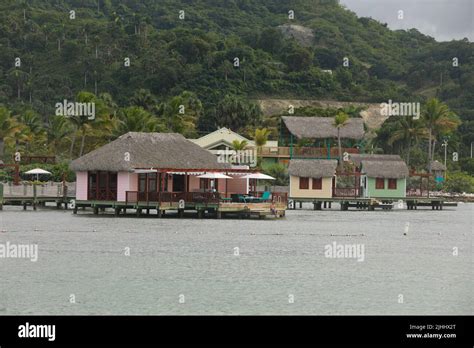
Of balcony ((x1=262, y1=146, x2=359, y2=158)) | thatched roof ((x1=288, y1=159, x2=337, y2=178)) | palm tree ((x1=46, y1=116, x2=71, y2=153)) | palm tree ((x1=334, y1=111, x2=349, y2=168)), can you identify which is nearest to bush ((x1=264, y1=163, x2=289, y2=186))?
balcony ((x1=262, y1=146, x2=359, y2=158))

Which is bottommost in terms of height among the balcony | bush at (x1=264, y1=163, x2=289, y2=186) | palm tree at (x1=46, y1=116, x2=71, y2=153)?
bush at (x1=264, y1=163, x2=289, y2=186)

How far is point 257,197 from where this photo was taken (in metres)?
57.3

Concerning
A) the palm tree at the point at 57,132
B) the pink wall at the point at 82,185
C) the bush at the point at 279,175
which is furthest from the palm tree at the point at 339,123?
the pink wall at the point at 82,185

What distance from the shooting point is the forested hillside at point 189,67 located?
369ft

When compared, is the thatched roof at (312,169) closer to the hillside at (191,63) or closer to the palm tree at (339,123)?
the palm tree at (339,123)

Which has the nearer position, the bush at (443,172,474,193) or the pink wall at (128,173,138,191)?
the pink wall at (128,173,138,191)

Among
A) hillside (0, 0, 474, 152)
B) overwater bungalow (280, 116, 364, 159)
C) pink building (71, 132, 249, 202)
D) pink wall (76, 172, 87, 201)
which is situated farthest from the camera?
hillside (0, 0, 474, 152)

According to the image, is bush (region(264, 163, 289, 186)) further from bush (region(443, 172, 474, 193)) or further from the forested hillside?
bush (region(443, 172, 474, 193))

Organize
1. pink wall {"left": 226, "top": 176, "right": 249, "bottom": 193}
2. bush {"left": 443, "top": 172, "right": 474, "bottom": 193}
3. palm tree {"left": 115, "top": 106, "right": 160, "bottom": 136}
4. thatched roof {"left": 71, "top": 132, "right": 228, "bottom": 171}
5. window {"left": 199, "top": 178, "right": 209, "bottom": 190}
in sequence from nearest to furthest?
thatched roof {"left": 71, "top": 132, "right": 228, "bottom": 171}, window {"left": 199, "top": 178, "right": 209, "bottom": 190}, pink wall {"left": 226, "top": 176, "right": 249, "bottom": 193}, palm tree {"left": 115, "top": 106, "right": 160, "bottom": 136}, bush {"left": 443, "top": 172, "right": 474, "bottom": 193}

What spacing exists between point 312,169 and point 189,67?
199 ft

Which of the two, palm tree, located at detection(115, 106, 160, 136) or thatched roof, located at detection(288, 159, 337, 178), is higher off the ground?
palm tree, located at detection(115, 106, 160, 136)

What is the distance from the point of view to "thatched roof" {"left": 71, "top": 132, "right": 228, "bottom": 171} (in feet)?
185

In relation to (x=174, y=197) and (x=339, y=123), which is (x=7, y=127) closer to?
(x=339, y=123)

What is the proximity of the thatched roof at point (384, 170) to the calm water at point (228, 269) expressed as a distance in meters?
19.2
